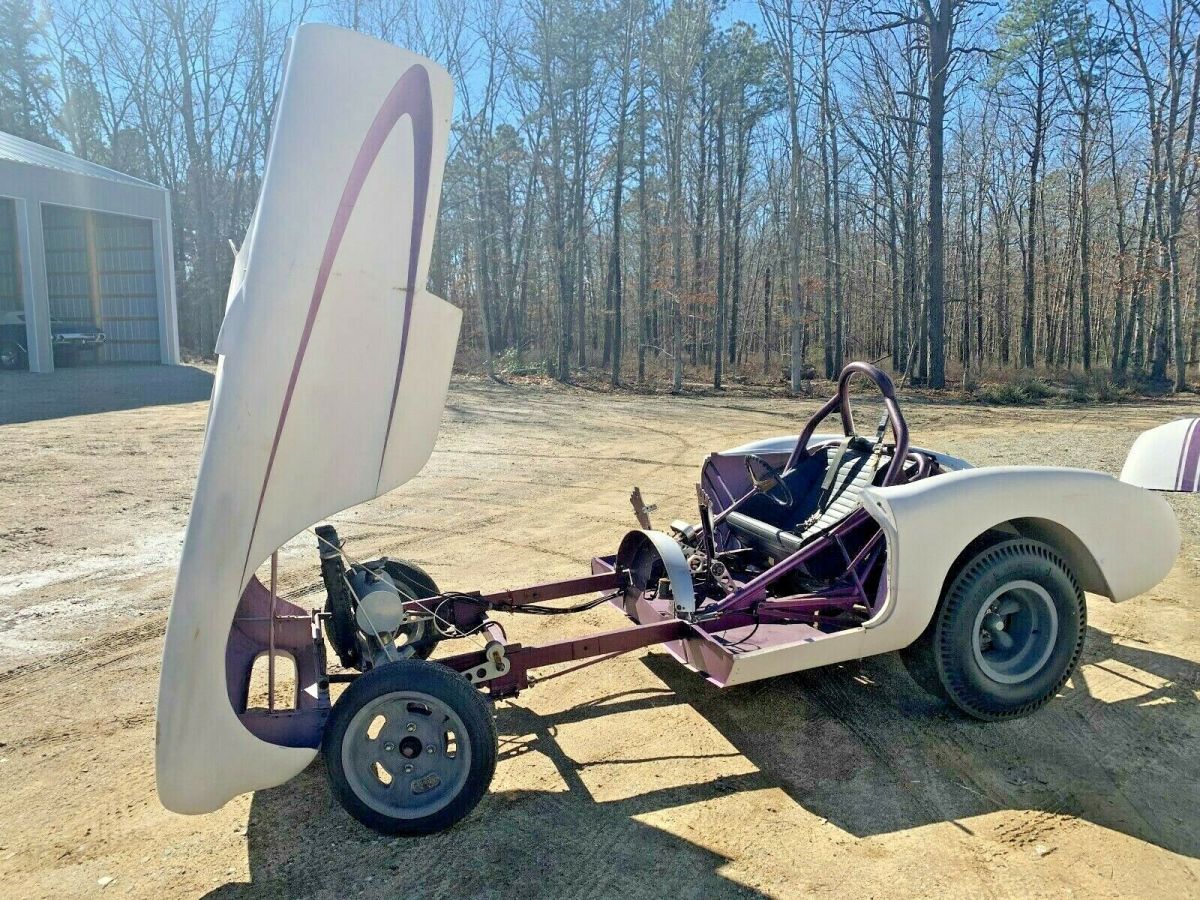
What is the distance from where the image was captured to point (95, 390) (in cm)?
1972

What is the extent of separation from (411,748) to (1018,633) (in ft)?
9.99

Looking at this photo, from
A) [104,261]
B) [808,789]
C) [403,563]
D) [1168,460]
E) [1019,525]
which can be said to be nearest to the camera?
[808,789]

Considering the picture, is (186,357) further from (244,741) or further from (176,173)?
(244,741)

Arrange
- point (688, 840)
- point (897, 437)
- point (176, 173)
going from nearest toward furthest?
1. point (688, 840)
2. point (897, 437)
3. point (176, 173)

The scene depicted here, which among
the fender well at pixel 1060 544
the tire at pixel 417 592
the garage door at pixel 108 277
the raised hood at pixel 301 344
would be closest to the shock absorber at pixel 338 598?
the tire at pixel 417 592

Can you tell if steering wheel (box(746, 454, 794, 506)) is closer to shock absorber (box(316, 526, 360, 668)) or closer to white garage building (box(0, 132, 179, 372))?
shock absorber (box(316, 526, 360, 668))

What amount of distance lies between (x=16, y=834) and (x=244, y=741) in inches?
48.4

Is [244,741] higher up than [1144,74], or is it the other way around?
[1144,74]

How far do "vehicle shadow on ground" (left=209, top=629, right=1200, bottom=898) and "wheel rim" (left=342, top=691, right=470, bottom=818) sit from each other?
16cm

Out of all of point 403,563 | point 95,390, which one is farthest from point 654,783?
point 95,390

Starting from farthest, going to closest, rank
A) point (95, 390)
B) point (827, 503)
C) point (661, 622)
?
point (95, 390) < point (827, 503) < point (661, 622)

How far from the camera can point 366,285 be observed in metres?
2.88

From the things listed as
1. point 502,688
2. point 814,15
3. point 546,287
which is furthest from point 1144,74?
point 502,688

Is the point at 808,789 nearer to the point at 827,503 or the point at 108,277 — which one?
the point at 827,503
